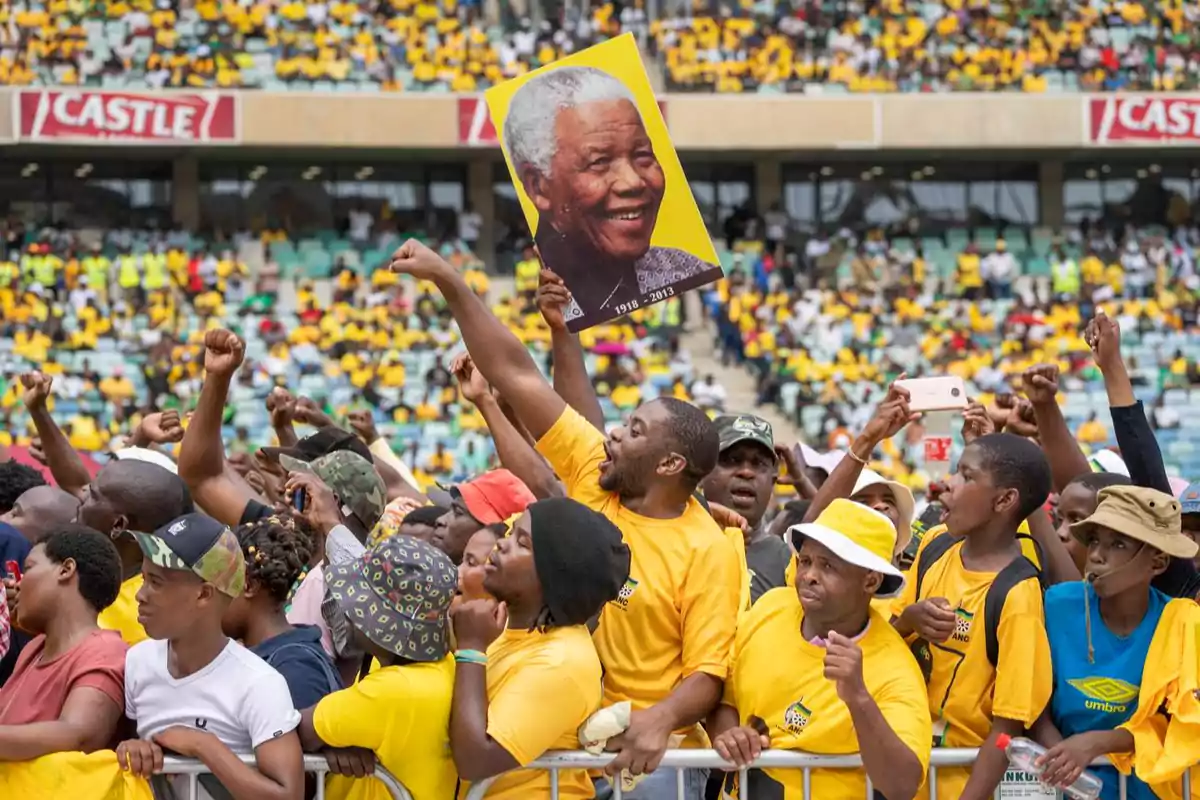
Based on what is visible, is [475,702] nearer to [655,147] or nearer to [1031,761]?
[1031,761]

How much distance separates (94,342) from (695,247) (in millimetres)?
19754

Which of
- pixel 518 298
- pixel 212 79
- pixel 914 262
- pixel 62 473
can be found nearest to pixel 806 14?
pixel 914 262

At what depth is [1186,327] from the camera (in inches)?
1051

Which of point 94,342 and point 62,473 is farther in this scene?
point 94,342

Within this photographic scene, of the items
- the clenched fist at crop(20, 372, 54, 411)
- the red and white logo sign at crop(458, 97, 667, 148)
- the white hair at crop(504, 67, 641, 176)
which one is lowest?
the red and white logo sign at crop(458, 97, 667, 148)

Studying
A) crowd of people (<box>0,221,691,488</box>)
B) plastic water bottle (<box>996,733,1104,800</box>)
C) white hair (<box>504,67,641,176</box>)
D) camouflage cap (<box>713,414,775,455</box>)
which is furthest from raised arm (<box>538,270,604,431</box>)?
crowd of people (<box>0,221,691,488</box>)

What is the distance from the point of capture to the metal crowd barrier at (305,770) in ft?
14.8

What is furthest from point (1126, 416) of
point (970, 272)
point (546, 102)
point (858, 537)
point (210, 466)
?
point (970, 272)

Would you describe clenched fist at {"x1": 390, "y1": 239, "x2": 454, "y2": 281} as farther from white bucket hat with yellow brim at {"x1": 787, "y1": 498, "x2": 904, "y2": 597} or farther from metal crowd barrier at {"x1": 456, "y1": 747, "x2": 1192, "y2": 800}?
metal crowd barrier at {"x1": 456, "y1": 747, "x2": 1192, "y2": 800}

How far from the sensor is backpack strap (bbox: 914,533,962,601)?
5449mm

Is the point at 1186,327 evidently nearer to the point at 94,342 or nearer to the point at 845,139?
the point at 845,139

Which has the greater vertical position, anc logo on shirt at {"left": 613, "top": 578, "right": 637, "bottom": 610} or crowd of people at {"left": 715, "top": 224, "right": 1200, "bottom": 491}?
anc logo on shirt at {"left": 613, "top": 578, "right": 637, "bottom": 610}

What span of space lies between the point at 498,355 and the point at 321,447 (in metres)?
2.13

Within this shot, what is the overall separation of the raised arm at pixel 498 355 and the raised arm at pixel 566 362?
1.11 feet
